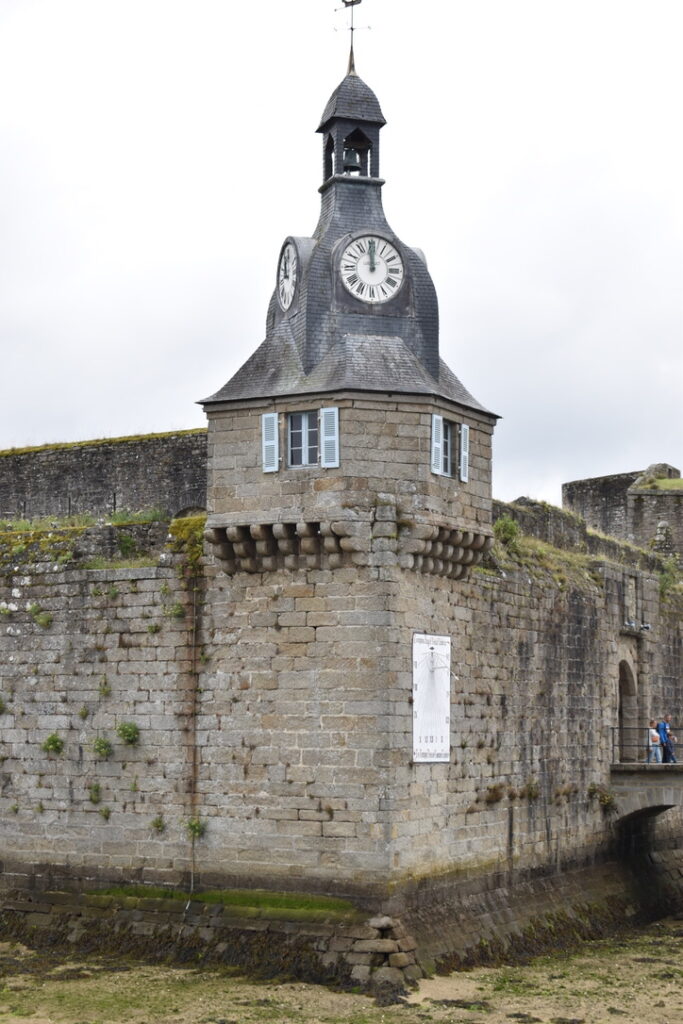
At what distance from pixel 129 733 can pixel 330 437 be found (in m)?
5.31

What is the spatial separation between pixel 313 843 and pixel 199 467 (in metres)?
10.7

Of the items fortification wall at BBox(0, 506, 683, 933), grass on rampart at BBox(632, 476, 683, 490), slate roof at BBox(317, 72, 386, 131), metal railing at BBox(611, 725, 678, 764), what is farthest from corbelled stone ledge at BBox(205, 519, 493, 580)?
grass on rampart at BBox(632, 476, 683, 490)

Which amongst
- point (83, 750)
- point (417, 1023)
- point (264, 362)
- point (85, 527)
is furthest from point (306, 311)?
point (417, 1023)

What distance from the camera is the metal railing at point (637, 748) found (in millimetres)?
31156

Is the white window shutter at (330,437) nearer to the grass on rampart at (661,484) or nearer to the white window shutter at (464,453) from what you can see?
the white window shutter at (464,453)

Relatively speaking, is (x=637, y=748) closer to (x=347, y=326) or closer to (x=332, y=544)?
(x=332, y=544)

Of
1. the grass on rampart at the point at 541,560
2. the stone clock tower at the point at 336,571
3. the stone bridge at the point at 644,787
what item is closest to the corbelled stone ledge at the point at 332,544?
the stone clock tower at the point at 336,571

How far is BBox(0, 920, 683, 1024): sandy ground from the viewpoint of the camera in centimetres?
1978

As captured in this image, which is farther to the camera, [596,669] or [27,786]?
[596,669]

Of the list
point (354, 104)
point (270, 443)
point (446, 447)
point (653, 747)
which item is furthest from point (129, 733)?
point (653, 747)

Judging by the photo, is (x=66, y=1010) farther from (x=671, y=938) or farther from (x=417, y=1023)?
(x=671, y=938)

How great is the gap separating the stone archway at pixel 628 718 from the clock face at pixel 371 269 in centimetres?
1113

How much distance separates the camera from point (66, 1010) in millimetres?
20016

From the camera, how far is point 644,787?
29.3 meters
